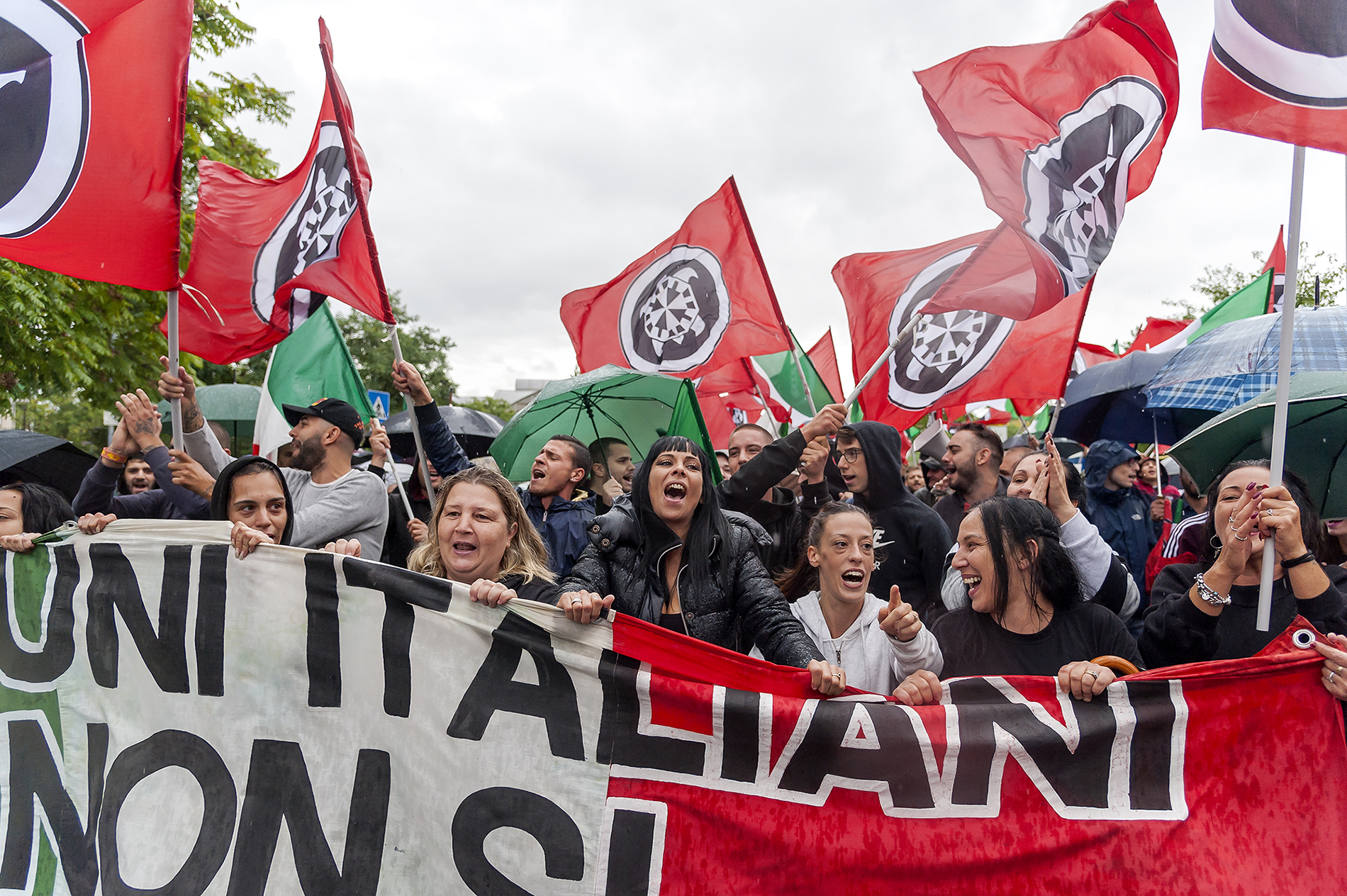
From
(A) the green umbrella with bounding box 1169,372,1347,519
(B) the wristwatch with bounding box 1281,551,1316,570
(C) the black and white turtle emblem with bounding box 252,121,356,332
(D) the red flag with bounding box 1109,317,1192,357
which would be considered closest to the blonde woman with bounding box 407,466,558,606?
(C) the black and white turtle emblem with bounding box 252,121,356,332

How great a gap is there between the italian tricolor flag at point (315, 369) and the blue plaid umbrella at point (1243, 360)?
16.7 ft

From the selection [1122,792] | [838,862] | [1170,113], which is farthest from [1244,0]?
[838,862]

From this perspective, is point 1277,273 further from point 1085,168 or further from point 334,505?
point 334,505

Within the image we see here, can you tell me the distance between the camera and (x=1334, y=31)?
2.91m

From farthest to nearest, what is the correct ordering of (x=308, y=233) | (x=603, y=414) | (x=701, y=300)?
(x=701, y=300) → (x=603, y=414) → (x=308, y=233)

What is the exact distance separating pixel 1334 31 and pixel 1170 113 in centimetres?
142

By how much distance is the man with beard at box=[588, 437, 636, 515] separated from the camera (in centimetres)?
576

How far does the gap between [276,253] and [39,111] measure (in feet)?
4.73

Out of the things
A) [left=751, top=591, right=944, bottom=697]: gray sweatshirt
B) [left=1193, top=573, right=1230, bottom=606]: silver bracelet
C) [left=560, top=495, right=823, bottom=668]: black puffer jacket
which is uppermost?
[left=1193, top=573, right=1230, bottom=606]: silver bracelet

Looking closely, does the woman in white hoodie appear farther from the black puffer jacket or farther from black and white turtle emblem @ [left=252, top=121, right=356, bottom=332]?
black and white turtle emblem @ [left=252, top=121, right=356, bottom=332]

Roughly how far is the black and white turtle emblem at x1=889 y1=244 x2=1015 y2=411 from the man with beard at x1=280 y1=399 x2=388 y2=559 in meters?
3.20

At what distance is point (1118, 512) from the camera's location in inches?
246

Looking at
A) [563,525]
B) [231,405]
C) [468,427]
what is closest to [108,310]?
[231,405]

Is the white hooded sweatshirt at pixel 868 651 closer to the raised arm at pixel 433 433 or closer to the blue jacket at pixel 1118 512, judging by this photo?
the raised arm at pixel 433 433
